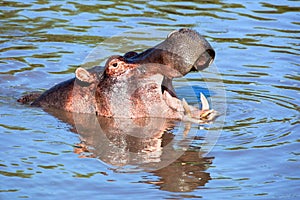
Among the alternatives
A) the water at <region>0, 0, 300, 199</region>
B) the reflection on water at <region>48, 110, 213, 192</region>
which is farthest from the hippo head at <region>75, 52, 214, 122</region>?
the water at <region>0, 0, 300, 199</region>

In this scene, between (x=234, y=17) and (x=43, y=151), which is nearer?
(x=43, y=151)

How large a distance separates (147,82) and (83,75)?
31.9 inches

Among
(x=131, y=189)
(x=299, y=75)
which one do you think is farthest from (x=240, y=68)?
(x=131, y=189)

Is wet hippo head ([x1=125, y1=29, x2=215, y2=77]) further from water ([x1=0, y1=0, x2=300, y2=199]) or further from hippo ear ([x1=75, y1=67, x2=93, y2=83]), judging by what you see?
hippo ear ([x1=75, y1=67, x2=93, y2=83])

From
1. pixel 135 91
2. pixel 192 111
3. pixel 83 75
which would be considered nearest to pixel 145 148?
pixel 135 91

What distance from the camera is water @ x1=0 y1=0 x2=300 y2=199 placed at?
675 cm

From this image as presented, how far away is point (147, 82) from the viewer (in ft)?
28.0

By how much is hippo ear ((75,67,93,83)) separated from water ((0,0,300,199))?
58 centimetres

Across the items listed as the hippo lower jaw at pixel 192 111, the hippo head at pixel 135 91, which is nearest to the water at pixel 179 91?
the hippo lower jaw at pixel 192 111

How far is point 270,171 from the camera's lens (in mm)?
7062

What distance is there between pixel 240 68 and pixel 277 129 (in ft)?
8.96

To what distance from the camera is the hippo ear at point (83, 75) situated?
28.8 ft

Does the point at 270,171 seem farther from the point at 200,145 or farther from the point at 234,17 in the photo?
the point at 234,17

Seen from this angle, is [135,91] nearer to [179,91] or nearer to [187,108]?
[187,108]
